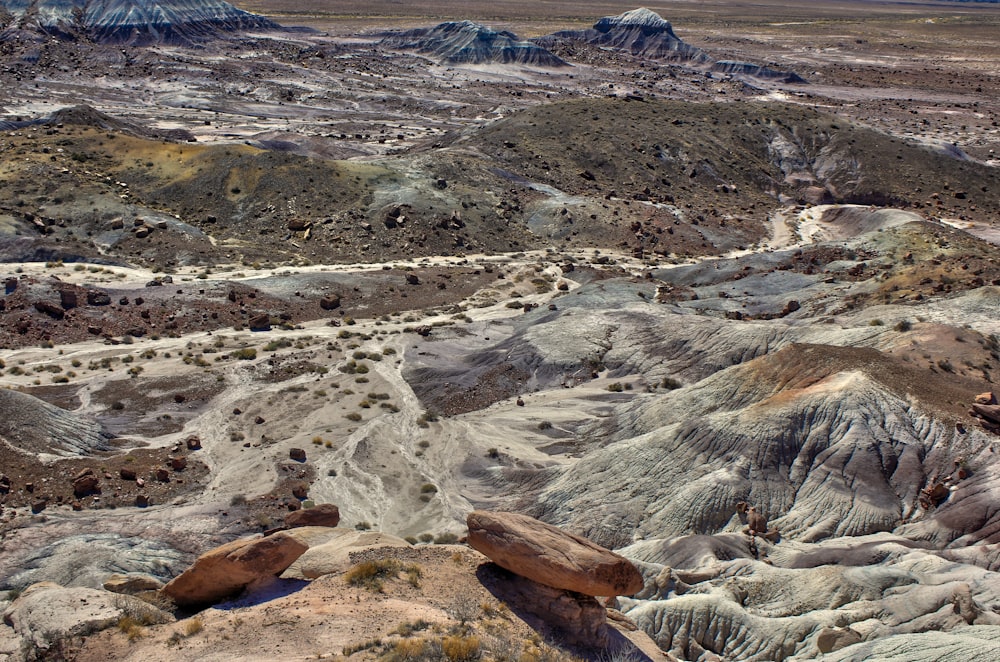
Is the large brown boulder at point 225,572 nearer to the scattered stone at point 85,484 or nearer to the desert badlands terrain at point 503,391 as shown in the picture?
the desert badlands terrain at point 503,391

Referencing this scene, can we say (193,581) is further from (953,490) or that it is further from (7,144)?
(7,144)

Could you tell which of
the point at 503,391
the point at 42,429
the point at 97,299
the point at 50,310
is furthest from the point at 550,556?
the point at 97,299

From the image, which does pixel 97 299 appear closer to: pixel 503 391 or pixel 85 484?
pixel 85 484

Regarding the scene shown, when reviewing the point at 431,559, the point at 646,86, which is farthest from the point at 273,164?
the point at 646,86

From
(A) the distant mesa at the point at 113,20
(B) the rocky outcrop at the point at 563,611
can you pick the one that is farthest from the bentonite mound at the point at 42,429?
(A) the distant mesa at the point at 113,20

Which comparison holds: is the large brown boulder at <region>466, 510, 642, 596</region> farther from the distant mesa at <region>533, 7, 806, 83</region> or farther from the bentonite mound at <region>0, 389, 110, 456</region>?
the distant mesa at <region>533, 7, 806, 83</region>
